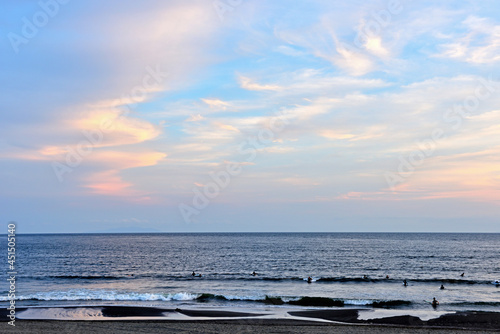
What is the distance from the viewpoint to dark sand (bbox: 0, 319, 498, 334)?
21406 mm

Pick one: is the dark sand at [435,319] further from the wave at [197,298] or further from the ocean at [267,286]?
the wave at [197,298]

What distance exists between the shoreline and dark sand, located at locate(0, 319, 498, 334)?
66mm

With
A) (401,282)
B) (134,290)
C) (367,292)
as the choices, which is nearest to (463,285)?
(401,282)

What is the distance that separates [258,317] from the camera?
2627 centimetres

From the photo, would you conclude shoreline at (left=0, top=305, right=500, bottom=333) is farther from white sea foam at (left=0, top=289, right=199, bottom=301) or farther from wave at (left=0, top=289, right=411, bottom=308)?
white sea foam at (left=0, top=289, right=199, bottom=301)

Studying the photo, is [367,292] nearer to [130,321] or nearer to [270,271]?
[270,271]

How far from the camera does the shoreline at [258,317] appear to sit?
78.4 ft

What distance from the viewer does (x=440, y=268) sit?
193 feet

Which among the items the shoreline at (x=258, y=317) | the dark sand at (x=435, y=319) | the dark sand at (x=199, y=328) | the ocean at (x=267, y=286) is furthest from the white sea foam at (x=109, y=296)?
the dark sand at (x=435, y=319)

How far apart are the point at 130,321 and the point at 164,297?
10.3 metres

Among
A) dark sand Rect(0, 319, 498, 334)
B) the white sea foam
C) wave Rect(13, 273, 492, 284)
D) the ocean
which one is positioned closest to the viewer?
dark sand Rect(0, 319, 498, 334)

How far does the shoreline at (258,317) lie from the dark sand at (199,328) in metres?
0.07

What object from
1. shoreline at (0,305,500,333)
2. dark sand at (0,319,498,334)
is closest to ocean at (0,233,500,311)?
shoreline at (0,305,500,333)

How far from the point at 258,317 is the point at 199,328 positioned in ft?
18.2
